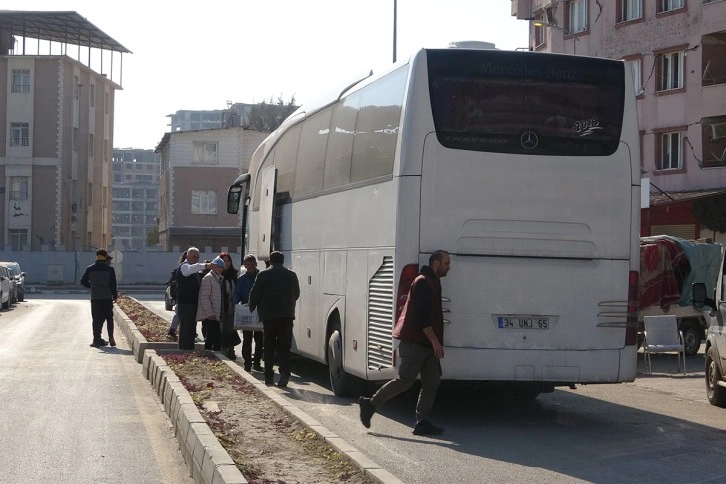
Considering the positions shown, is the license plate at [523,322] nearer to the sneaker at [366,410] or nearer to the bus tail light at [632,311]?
the bus tail light at [632,311]

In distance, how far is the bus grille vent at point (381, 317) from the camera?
12.2 metres

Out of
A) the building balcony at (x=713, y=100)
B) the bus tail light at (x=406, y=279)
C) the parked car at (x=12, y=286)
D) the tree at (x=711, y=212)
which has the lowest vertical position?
the parked car at (x=12, y=286)

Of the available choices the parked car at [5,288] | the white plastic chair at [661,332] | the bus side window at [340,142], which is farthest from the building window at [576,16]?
the bus side window at [340,142]

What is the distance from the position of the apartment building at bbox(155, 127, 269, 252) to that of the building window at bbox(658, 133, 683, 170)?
42.3m

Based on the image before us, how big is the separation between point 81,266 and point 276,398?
60724 mm

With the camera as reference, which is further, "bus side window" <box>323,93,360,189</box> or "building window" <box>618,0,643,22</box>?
"building window" <box>618,0,643,22</box>

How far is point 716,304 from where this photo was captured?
14172mm

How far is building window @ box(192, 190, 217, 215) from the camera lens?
81.1 meters

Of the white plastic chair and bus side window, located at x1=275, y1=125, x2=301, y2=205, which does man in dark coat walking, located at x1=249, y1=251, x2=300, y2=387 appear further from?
the white plastic chair

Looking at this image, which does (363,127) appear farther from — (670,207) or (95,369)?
(670,207)

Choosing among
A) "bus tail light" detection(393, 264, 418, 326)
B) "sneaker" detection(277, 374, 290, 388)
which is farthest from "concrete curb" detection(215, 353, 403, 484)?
"sneaker" detection(277, 374, 290, 388)

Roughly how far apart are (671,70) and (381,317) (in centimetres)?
3229

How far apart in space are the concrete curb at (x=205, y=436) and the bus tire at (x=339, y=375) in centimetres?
105

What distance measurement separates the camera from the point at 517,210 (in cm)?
1202
